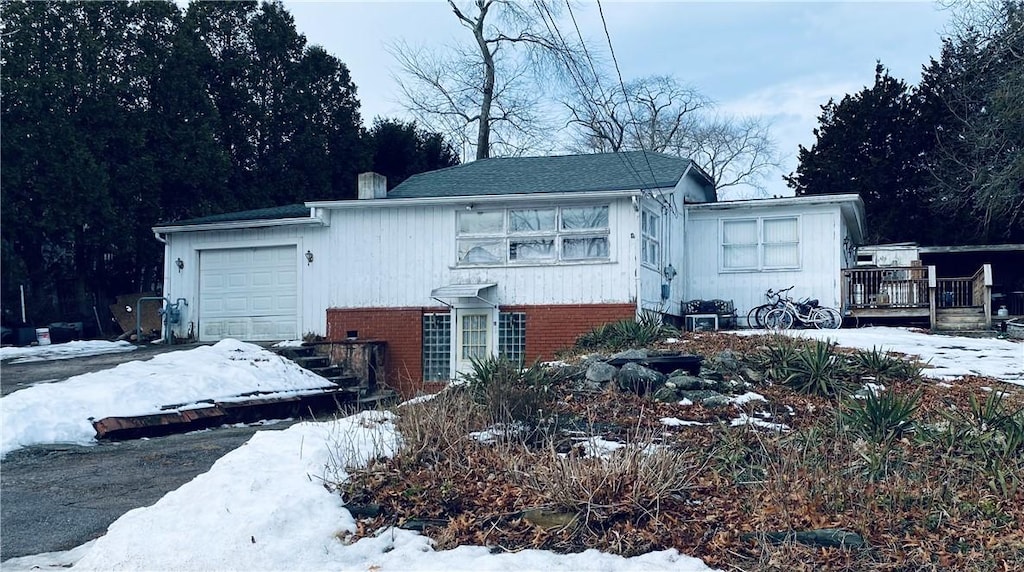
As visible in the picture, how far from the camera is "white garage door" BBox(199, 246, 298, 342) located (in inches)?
778

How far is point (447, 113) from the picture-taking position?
38812mm

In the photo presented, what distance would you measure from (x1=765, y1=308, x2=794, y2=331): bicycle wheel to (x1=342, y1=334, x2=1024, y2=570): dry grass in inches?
433

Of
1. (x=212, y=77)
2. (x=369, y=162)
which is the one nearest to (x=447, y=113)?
(x=369, y=162)

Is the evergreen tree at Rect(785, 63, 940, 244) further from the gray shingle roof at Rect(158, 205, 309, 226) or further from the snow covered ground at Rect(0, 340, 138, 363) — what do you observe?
the snow covered ground at Rect(0, 340, 138, 363)

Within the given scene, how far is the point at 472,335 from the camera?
18.5 m

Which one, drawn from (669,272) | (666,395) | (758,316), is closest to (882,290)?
(758,316)

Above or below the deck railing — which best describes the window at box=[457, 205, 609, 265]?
above

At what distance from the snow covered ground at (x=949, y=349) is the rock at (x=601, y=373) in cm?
464

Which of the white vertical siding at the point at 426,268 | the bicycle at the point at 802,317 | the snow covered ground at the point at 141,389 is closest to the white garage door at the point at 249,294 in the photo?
the white vertical siding at the point at 426,268

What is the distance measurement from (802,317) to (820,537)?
1416cm

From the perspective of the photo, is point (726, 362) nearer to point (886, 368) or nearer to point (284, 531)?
point (886, 368)

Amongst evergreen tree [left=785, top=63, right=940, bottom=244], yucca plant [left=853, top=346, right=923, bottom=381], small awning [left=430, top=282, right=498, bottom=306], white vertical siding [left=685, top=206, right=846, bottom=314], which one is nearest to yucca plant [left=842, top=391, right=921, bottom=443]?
yucca plant [left=853, top=346, right=923, bottom=381]

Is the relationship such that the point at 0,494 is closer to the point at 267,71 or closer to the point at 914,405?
the point at 914,405

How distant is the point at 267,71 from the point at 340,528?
27.7 m
